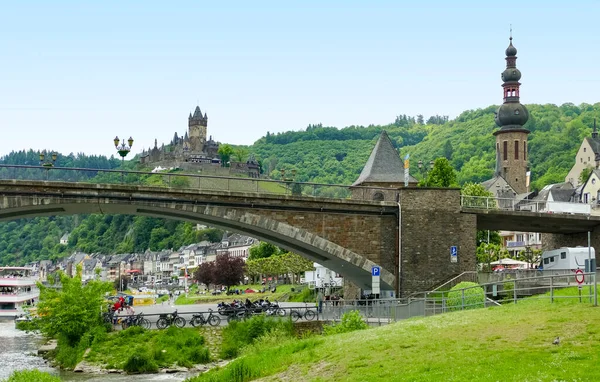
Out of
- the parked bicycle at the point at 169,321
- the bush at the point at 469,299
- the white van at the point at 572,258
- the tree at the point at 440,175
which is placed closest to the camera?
the bush at the point at 469,299

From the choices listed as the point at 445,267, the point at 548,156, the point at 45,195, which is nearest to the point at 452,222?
the point at 445,267

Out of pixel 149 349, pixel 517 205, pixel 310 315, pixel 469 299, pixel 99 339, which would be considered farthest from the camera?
pixel 517 205

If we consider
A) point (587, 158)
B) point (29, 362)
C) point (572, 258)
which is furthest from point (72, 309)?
point (587, 158)

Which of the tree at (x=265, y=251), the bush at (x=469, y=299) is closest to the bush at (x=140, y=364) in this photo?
the bush at (x=469, y=299)

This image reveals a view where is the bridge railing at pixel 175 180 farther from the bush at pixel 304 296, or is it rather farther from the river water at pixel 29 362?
the bush at pixel 304 296

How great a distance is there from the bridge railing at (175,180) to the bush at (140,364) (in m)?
7.95

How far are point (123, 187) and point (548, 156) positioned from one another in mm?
150462

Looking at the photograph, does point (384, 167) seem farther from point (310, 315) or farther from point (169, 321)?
point (169, 321)

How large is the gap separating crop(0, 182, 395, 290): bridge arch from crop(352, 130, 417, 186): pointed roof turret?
1530 cm

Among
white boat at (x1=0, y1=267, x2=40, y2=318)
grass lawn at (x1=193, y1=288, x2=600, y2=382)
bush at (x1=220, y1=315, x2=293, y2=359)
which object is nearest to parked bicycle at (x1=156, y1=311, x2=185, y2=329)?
bush at (x1=220, y1=315, x2=293, y2=359)

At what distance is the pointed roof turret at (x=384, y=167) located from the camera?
61688 mm

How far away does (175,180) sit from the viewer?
41.8 meters

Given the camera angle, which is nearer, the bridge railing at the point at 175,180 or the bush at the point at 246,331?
the bridge railing at the point at 175,180

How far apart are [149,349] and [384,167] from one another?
2778cm
